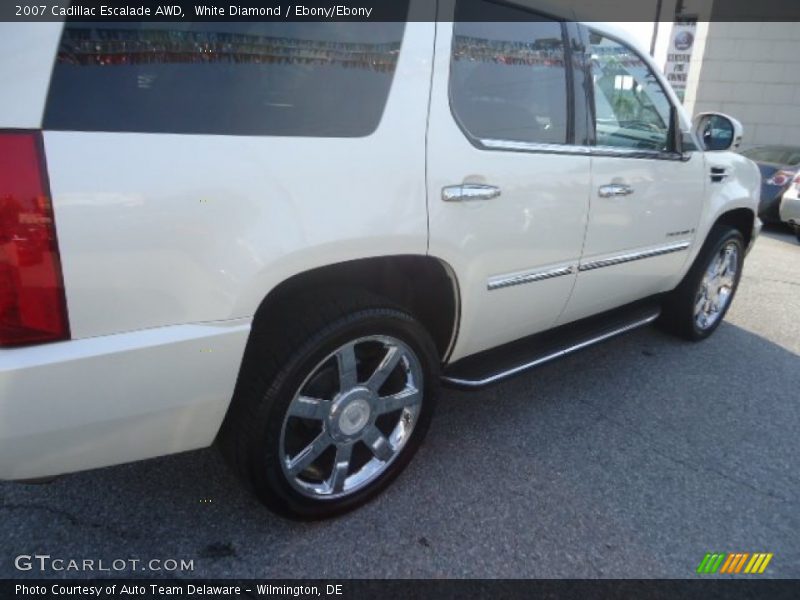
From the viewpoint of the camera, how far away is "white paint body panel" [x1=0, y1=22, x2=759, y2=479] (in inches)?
57.8

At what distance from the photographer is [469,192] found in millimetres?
2172

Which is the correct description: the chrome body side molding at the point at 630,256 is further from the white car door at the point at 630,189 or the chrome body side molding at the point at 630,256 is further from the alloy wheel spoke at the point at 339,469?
the alloy wheel spoke at the point at 339,469

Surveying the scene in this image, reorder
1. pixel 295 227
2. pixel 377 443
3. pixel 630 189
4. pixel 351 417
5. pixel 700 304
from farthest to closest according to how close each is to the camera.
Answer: pixel 700 304, pixel 630 189, pixel 377 443, pixel 351 417, pixel 295 227

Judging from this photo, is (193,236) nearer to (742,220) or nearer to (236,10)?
(236,10)

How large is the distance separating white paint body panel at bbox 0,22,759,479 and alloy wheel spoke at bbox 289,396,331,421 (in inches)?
10.6

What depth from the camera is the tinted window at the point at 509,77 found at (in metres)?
2.21

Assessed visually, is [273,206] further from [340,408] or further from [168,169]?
[340,408]

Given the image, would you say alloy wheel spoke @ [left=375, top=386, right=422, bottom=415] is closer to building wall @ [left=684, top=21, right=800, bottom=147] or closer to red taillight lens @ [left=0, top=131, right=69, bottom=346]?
red taillight lens @ [left=0, top=131, right=69, bottom=346]

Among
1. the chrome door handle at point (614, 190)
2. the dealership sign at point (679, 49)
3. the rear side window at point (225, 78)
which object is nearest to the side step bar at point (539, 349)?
the chrome door handle at point (614, 190)

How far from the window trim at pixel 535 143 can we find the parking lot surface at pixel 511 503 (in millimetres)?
1354

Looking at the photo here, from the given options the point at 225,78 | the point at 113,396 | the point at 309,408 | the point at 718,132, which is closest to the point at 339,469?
the point at 309,408

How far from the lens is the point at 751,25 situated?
51.1 feet

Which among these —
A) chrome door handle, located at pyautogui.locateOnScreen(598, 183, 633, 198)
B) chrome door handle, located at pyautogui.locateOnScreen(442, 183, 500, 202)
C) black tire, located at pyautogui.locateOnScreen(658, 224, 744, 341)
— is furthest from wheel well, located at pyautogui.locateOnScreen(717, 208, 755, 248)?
chrome door handle, located at pyautogui.locateOnScreen(442, 183, 500, 202)

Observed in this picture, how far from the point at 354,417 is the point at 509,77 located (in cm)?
148
